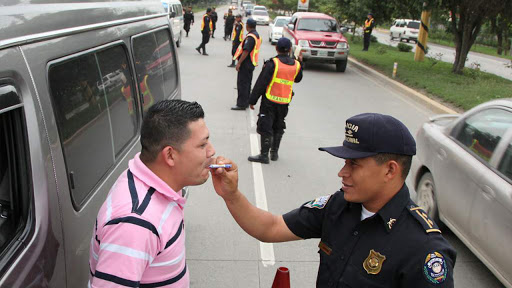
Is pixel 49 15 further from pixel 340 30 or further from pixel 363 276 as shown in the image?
pixel 340 30

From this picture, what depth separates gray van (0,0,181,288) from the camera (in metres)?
1.66

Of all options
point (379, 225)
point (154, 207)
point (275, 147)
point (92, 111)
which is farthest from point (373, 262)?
point (275, 147)

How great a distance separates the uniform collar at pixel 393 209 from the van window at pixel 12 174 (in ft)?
4.51

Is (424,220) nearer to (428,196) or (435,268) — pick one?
(435,268)

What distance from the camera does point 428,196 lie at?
16.6 feet

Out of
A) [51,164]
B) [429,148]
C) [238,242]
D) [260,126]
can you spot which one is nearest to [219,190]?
[51,164]

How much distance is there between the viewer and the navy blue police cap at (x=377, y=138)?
176 cm

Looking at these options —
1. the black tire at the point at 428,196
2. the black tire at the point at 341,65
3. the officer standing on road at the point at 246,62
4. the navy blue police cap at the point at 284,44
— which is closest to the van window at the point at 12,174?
the black tire at the point at 428,196

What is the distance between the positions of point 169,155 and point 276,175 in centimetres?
474

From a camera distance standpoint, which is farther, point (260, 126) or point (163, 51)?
point (260, 126)

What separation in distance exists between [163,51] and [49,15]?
2.57m

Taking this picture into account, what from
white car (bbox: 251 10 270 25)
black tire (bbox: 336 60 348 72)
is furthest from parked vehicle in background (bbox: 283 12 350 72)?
white car (bbox: 251 10 270 25)

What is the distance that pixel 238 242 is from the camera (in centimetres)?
455

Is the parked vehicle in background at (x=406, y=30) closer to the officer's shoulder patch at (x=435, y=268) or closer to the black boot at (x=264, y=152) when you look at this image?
the black boot at (x=264, y=152)
